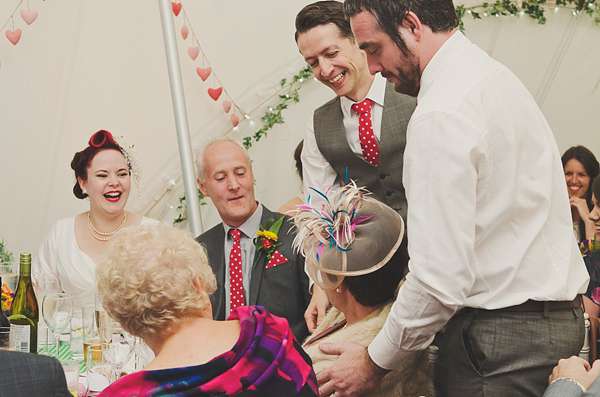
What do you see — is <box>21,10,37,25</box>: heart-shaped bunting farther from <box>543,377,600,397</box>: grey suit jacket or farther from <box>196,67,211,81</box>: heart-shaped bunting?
<box>543,377,600,397</box>: grey suit jacket

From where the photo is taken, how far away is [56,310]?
2291 mm

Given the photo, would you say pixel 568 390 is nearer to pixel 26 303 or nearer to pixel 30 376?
pixel 30 376

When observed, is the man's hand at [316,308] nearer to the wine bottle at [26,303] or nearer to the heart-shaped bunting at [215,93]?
the wine bottle at [26,303]

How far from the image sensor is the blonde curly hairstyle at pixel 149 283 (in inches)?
61.7

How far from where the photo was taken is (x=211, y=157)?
315cm

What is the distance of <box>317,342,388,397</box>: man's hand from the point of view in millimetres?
1755

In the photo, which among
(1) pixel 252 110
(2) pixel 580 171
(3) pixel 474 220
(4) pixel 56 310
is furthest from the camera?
(1) pixel 252 110

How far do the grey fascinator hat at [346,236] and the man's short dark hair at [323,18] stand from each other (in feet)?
3.58

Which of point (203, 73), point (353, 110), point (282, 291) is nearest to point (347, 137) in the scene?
point (353, 110)

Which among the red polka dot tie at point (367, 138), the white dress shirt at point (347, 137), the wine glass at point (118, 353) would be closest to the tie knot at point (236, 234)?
the white dress shirt at point (347, 137)

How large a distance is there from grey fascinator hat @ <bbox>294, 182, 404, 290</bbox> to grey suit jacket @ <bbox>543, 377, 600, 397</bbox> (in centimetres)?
52

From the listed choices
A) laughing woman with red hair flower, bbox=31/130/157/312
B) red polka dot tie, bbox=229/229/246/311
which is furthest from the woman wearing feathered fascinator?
laughing woman with red hair flower, bbox=31/130/157/312

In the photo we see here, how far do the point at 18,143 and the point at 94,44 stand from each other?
82 cm

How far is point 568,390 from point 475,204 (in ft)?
1.54
